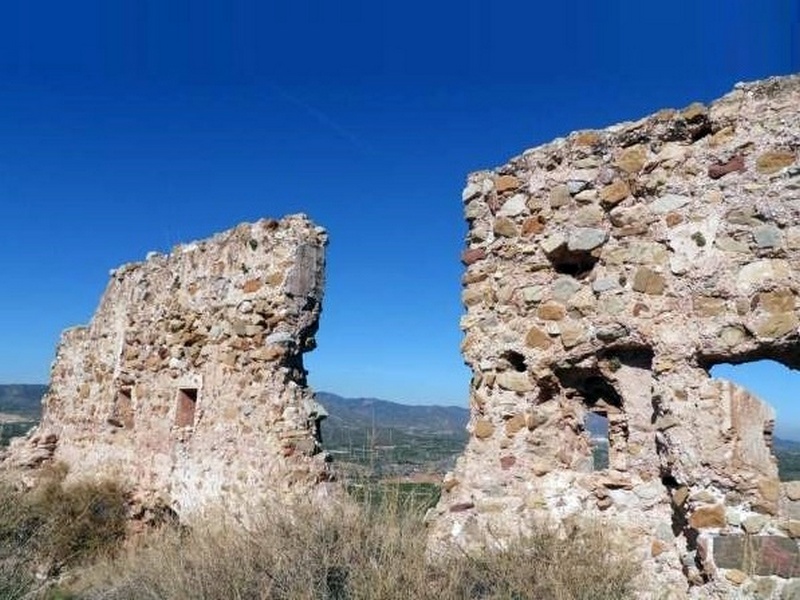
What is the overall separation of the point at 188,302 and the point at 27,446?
13.0 ft

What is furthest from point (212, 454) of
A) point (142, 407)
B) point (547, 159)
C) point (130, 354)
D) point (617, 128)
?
point (617, 128)

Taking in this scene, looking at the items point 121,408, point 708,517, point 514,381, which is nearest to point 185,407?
point 121,408

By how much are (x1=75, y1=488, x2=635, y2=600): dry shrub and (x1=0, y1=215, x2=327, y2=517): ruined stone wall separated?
5.14 feet

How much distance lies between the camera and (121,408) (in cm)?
809

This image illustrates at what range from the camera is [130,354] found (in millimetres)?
8109

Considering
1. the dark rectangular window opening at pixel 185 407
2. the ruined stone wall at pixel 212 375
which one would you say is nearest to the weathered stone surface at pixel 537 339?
the ruined stone wall at pixel 212 375

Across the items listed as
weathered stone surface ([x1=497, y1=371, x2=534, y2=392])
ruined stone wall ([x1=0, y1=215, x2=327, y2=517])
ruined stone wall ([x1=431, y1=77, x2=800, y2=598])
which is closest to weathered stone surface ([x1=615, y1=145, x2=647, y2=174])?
ruined stone wall ([x1=431, y1=77, x2=800, y2=598])

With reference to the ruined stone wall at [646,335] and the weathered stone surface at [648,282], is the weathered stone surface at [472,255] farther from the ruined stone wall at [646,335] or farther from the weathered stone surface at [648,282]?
the weathered stone surface at [648,282]

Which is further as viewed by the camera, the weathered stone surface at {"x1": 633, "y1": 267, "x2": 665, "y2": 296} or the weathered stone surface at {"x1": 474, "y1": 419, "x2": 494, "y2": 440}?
the weathered stone surface at {"x1": 474, "y1": 419, "x2": 494, "y2": 440}

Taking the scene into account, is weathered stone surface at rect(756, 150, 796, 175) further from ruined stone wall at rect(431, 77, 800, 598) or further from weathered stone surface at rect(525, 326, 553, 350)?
weathered stone surface at rect(525, 326, 553, 350)

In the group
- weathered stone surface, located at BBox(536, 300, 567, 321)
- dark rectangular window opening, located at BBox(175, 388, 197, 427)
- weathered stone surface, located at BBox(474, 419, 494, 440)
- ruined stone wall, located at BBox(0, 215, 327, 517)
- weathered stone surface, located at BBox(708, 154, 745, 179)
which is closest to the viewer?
weathered stone surface, located at BBox(708, 154, 745, 179)

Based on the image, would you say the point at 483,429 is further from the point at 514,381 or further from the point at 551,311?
the point at 551,311

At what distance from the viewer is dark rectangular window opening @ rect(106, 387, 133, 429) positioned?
316 inches

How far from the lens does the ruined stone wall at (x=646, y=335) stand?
10.9 feet
